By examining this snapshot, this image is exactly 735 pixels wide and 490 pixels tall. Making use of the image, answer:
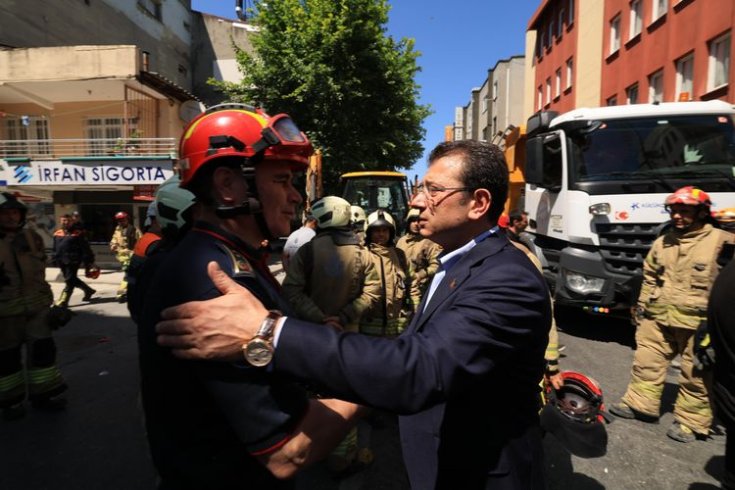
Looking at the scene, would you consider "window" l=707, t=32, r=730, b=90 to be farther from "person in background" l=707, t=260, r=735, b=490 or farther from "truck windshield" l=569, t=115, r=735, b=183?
"person in background" l=707, t=260, r=735, b=490

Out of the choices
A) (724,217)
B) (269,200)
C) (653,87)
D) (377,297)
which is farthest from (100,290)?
(653,87)

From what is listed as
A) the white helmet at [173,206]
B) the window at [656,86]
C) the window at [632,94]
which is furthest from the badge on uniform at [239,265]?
the window at [632,94]

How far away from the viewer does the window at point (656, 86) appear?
47.5 ft

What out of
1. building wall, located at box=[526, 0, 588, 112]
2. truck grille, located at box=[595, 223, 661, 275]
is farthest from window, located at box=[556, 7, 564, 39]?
truck grille, located at box=[595, 223, 661, 275]

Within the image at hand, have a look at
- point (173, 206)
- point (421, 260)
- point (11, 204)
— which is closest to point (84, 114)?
point (11, 204)

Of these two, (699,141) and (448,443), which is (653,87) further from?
(448,443)

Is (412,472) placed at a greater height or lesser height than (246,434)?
lesser

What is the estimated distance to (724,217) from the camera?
15.6ft

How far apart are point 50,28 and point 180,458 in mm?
22231

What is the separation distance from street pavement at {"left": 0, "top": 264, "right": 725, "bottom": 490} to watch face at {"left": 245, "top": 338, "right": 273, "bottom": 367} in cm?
252

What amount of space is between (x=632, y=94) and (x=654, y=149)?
12.7m

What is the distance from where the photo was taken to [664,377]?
4.08 meters

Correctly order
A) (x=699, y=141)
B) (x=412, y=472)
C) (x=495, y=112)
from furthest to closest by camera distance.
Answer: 1. (x=495, y=112)
2. (x=699, y=141)
3. (x=412, y=472)

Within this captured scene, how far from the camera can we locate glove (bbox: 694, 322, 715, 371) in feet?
9.05
